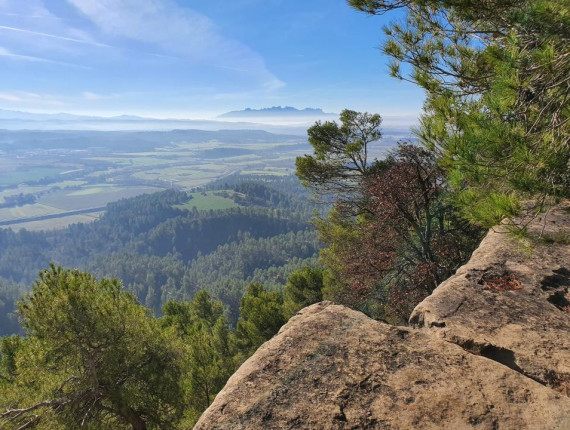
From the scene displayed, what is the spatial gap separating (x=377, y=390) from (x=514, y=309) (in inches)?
104

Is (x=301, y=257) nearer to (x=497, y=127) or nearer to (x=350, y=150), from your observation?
(x=350, y=150)

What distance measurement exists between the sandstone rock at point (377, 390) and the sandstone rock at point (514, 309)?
33cm

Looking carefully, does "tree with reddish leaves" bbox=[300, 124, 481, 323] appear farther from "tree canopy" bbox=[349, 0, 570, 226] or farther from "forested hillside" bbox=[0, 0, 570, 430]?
"tree canopy" bbox=[349, 0, 570, 226]

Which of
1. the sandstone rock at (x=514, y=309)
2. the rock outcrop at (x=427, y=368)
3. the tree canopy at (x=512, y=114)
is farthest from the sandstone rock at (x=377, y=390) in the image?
the tree canopy at (x=512, y=114)

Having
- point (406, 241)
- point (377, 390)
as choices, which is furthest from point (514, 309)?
point (406, 241)

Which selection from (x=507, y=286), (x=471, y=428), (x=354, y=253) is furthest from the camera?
(x=354, y=253)

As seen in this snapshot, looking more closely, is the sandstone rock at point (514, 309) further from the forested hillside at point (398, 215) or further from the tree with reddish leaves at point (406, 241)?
the tree with reddish leaves at point (406, 241)

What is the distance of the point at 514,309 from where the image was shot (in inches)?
193

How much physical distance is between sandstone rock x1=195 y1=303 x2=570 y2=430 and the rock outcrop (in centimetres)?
1

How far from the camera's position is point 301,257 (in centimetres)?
15100

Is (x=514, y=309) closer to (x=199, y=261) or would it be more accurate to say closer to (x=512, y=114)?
(x=512, y=114)

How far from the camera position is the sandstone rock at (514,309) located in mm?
4098

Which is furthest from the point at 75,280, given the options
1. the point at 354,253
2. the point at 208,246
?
the point at 208,246

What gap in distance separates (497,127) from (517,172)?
57 centimetres
